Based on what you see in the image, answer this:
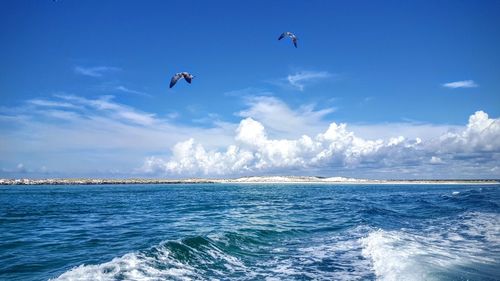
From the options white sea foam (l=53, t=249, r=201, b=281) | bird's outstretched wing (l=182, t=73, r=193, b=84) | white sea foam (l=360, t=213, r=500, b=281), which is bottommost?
white sea foam (l=360, t=213, r=500, b=281)

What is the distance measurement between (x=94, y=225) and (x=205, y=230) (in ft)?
31.1

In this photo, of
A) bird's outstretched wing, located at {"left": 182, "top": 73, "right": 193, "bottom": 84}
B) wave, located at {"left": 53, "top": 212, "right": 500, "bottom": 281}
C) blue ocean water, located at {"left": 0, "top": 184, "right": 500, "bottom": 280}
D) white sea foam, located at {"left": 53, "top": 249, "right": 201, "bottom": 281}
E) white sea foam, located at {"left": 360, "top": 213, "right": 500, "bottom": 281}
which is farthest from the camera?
bird's outstretched wing, located at {"left": 182, "top": 73, "right": 193, "bottom": 84}

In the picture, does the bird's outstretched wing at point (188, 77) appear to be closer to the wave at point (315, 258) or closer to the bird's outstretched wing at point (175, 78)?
the bird's outstretched wing at point (175, 78)

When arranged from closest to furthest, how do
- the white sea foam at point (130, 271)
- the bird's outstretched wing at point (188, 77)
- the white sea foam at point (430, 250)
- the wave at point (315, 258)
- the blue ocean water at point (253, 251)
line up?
the white sea foam at point (130, 271) < the wave at point (315, 258) < the white sea foam at point (430, 250) < the blue ocean water at point (253, 251) < the bird's outstretched wing at point (188, 77)

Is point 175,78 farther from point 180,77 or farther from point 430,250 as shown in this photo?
point 430,250

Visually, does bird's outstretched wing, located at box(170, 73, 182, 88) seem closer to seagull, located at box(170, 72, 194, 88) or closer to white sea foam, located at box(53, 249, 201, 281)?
seagull, located at box(170, 72, 194, 88)

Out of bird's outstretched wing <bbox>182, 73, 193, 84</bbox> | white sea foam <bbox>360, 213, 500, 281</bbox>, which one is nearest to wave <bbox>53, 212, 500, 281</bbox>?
white sea foam <bbox>360, 213, 500, 281</bbox>

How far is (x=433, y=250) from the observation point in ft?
53.1

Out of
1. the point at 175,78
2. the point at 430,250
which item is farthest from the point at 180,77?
the point at 430,250

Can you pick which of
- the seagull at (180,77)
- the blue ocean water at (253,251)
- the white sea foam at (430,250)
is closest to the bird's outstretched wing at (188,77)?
the seagull at (180,77)

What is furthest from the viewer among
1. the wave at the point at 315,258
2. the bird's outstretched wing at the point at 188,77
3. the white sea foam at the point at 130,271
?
the bird's outstretched wing at the point at 188,77

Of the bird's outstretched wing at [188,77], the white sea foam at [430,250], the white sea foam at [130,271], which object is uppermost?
the bird's outstretched wing at [188,77]

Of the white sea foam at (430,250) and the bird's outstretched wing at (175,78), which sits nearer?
the white sea foam at (430,250)

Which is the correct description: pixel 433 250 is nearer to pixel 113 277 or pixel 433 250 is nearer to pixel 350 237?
pixel 350 237
